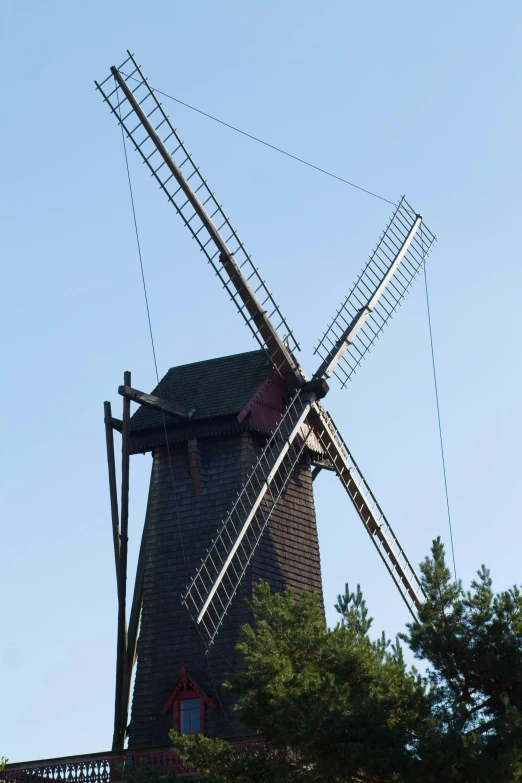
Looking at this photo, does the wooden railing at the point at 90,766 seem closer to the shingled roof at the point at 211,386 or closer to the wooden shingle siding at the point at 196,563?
the wooden shingle siding at the point at 196,563

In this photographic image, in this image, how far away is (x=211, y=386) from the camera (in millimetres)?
28781

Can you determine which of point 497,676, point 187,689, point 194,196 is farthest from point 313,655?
point 194,196

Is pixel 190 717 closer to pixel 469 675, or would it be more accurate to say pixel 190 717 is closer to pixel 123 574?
pixel 123 574

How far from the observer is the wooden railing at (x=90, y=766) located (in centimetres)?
2422

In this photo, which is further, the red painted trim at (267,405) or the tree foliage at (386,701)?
the red painted trim at (267,405)

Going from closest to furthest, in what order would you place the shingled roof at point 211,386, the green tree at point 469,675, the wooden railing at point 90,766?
the green tree at point 469,675, the wooden railing at point 90,766, the shingled roof at point 211,386

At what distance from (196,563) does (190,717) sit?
2.82 metres

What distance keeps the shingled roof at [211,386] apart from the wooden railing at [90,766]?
6521 mm

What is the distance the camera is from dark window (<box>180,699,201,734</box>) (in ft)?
84.3

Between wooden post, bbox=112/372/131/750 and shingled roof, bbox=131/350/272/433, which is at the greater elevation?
shingled roof, bbox=131/350/272/433

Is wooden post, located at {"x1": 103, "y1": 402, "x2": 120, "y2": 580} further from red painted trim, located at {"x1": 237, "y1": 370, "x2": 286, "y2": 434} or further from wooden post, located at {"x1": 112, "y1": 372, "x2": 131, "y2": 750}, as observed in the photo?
red painted trim, located at {"x1": 237, "y1": 370, "x2": 286, "y2": 434}

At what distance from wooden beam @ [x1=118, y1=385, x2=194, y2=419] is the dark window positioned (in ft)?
17.6

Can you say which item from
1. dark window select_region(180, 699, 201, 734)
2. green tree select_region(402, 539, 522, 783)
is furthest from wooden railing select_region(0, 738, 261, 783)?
green tree select_region(402, 539, 522, 783)

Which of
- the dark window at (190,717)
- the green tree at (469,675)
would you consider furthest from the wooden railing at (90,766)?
the green tree at (469,675)
